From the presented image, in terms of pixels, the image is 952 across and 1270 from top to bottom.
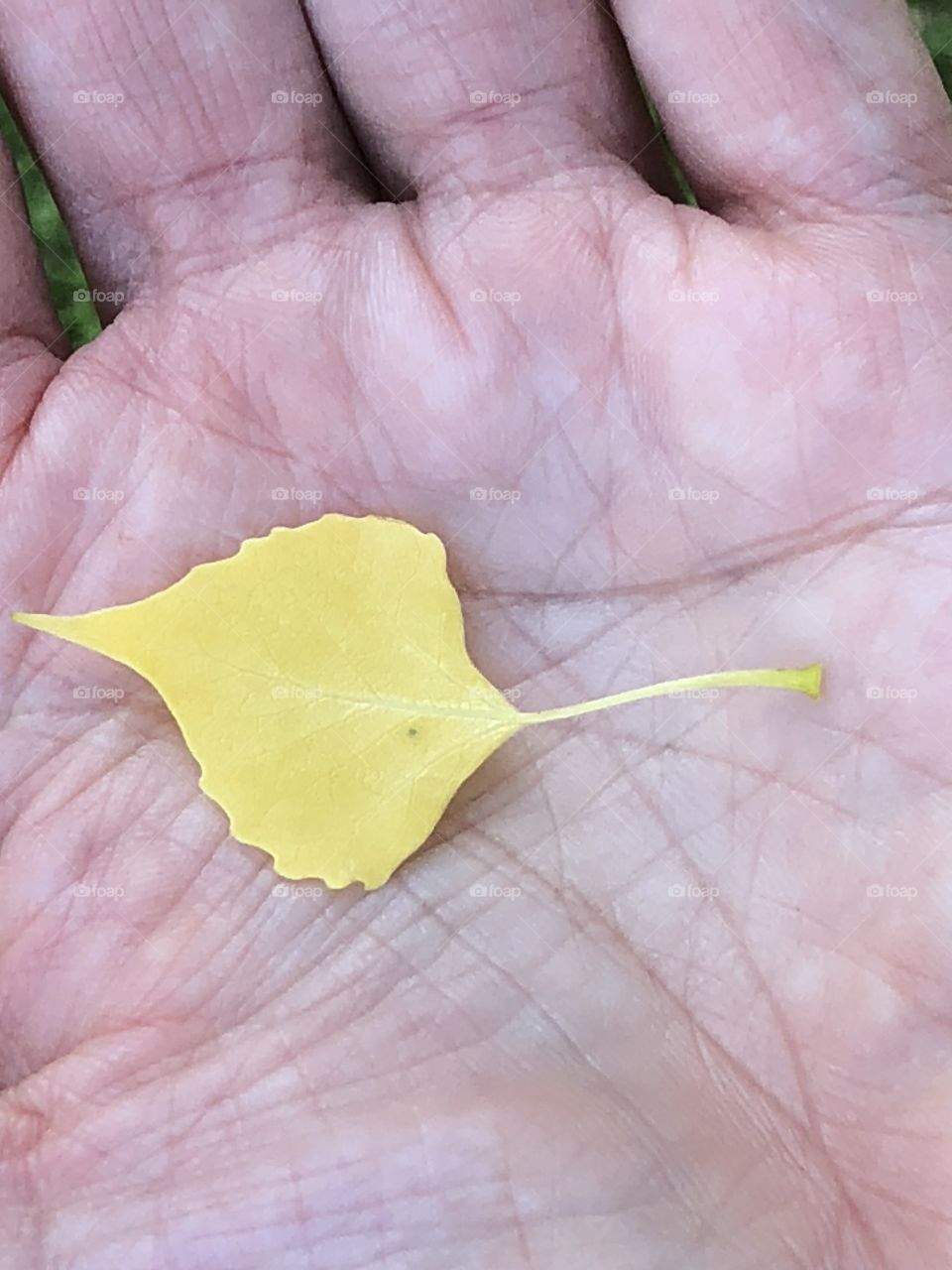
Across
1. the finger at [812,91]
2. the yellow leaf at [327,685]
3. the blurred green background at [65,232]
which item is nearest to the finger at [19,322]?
the yellow leaf at [327,685]

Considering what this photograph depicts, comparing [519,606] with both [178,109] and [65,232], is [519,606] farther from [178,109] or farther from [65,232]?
[65,232]

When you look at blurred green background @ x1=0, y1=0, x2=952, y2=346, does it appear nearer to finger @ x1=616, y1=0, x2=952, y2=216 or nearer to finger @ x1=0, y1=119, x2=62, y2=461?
finger @ x1=0, y1=119, x2=62, y2=461

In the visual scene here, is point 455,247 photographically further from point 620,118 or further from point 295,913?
point 295,913

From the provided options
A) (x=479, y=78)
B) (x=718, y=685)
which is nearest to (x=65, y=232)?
(x=479, y=78)

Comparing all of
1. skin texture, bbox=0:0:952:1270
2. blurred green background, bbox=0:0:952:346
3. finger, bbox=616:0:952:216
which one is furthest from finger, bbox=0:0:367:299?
blurred green background, bbox=0:0:952:346

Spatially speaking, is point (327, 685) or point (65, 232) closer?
point (327, 685)

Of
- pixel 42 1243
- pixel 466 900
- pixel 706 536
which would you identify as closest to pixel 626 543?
pixel 706 536
